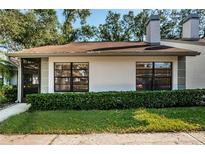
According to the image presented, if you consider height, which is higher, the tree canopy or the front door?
the tree canopy

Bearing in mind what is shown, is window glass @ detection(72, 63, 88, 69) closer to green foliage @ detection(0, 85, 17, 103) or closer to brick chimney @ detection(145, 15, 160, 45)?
brick chimney @ detection(145, 15, 160, 45)

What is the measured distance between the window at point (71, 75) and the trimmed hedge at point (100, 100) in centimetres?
233

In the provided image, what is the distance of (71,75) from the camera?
13562mm

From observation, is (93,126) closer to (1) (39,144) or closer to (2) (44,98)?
(1) (39,144)

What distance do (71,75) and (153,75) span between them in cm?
399

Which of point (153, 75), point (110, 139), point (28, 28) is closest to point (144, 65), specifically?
point (153, 75)

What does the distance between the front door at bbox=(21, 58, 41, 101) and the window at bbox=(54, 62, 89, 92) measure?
59.0 inches

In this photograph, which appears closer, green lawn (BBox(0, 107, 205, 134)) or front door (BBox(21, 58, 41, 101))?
green lawn (BBox(0, 107, 205, 134))

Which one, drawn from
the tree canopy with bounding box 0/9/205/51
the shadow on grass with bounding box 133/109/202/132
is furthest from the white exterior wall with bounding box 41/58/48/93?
the tree canopy with bounding box 0/9/205/51

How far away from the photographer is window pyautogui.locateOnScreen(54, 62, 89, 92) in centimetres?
1352

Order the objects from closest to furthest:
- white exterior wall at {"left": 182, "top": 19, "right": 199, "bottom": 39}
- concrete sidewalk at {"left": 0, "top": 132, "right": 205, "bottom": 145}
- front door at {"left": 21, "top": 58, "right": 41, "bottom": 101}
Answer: concrete sidewalk at {"left": 0, "top": 132, "right": 205, "bottom": 145} < front door at {"left": 21, "top": 58, "right": 41, "bottom": 101} < white exterior wall at {"left": 182, "top": 19, "right": 199, "bottom": 39}

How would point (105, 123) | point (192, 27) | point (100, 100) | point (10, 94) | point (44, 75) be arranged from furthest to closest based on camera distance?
point (192, 27) → point (10, 94) → point (44, 75) → point (100, 100) → point (105, 123)

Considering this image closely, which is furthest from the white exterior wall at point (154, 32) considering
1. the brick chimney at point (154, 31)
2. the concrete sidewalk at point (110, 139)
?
the concrete sidewalk at point (110, 139)

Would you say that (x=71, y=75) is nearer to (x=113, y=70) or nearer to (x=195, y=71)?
(x=113, y=70)
